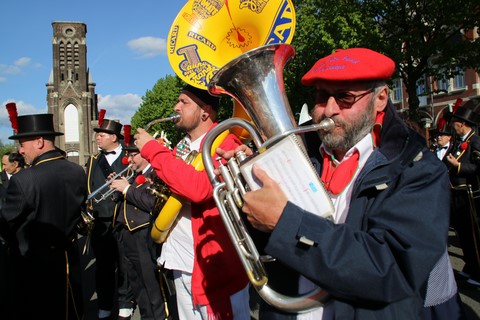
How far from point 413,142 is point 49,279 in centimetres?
363

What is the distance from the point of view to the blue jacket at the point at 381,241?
4.43 feet

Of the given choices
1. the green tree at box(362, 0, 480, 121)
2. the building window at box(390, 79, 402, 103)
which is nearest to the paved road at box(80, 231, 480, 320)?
the green tree at box(362, 0, 480, 121)

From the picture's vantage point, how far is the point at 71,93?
5678 centimetres

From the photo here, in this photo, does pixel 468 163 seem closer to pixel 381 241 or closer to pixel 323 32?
pixel 381 241

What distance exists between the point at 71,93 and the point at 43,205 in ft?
190

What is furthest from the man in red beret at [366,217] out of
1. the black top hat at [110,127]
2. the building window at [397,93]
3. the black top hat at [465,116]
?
the building window at [397,93]

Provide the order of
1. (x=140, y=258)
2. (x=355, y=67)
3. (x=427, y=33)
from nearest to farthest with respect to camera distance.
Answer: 1. (x=355, y=67)
2. (x=140, y=258)
3. (x=427, y=33)

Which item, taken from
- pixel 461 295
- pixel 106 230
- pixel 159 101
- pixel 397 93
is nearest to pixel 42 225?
pixel 106 230

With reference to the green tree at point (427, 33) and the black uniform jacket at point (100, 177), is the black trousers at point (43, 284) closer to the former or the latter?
the black uniform jacket at point (100, 177)

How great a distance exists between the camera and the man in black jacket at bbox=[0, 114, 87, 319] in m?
3.73

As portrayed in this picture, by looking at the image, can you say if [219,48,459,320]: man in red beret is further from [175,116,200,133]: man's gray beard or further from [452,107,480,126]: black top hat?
[452,107,480,126]: black top hat

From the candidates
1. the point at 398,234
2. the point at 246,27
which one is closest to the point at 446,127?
the point at 246,27

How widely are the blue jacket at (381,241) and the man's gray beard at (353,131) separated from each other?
0.76 ft

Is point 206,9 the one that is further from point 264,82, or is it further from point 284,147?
point 284,147
